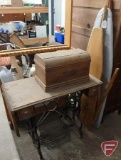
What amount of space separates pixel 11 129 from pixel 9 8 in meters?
1.76

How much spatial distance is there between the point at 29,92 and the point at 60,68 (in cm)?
31

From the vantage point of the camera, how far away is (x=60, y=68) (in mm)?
1213

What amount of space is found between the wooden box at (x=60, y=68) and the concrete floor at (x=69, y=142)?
0.71 metres

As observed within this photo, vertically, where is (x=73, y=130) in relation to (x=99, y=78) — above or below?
below

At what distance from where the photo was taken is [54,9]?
4.29 m

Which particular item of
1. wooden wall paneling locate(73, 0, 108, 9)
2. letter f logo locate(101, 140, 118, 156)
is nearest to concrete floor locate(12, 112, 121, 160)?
letter f logo locate(101, 140, 118, 156)

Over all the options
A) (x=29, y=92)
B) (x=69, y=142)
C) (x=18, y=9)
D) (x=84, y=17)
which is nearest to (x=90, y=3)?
(x=84, y=17)

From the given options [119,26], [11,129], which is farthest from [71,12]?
[11,129]

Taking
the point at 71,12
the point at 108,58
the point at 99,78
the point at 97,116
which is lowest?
the point at 97,116

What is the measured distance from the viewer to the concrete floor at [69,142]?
149cm

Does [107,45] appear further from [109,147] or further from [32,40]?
[32,40]

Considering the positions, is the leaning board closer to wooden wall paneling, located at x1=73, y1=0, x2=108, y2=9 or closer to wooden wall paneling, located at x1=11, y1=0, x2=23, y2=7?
wooden wall paneling, located at x1=73, y1=0, x2=108, y2=9

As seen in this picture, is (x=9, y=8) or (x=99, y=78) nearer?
(x=99, y=78)

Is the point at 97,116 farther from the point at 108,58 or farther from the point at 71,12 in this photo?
the point at 71,12
